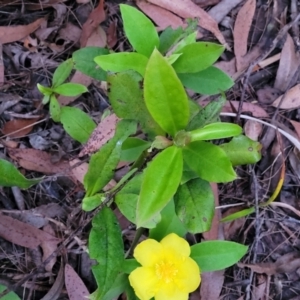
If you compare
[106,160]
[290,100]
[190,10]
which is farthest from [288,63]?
[106,160]

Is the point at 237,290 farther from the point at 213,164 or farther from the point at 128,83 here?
the point at 128,83

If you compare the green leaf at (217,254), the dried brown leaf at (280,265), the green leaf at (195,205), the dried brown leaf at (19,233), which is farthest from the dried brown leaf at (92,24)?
the dried brown leaf at (280,265)

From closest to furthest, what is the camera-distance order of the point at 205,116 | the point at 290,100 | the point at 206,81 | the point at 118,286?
1. the point at 205,116
2. the point at 118,286
3. the point at 206,81
4. the point at 290,100

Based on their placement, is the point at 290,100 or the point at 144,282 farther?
the point at 290,100

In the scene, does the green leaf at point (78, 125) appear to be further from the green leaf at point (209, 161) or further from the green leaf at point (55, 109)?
the green leaf at point (209, 161)

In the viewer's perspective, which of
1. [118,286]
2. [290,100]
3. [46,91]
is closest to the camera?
[118,286]

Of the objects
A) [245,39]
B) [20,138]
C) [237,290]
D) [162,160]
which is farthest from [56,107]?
[237,290]

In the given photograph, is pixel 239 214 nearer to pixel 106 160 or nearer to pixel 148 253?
pixel 148 253
